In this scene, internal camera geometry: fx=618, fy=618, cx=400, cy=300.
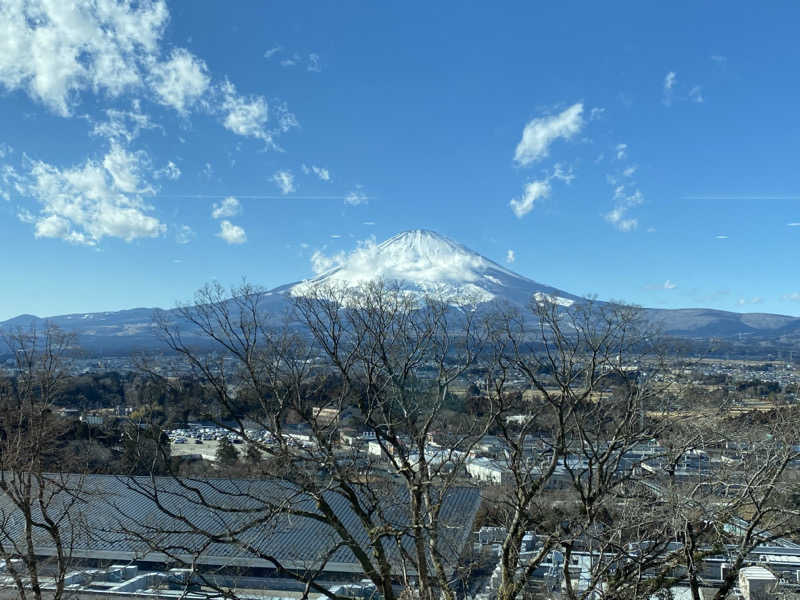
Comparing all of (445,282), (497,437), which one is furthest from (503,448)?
(445,282)

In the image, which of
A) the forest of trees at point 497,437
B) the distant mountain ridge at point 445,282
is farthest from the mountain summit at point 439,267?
the forest of trees at point 497,437

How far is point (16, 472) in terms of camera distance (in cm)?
670

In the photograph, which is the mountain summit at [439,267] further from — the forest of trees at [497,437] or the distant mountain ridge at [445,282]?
the forest of trees at [497,437]

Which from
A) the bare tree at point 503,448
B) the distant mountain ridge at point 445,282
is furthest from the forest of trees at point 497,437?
the distant mountain ridge at point 445,282

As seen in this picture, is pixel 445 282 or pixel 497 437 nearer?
pixel 497 437

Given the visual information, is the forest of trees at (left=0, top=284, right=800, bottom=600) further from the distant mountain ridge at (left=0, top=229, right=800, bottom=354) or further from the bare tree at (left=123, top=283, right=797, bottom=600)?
the distant mountain ridge at (left=0, top=229, right=800, bottom=354)

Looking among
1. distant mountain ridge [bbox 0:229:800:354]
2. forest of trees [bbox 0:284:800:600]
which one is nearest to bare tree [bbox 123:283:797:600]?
forest of trees [bbox 0:284:800:600]

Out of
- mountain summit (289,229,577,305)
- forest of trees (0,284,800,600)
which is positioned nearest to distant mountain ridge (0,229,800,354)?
mountain summit (289,229,577,305)

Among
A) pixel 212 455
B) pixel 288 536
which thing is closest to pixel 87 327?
pixel 212 455

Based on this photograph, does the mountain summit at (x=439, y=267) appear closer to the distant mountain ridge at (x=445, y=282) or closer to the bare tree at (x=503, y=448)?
the distant mountain ridge at (x=445, y=282)

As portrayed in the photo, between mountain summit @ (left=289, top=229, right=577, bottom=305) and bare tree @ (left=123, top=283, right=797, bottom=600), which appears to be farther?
mountain summit @ (left=289, top=229, right=577, bottom=305)

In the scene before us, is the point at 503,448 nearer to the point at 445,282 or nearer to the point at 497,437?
the point at 497,437

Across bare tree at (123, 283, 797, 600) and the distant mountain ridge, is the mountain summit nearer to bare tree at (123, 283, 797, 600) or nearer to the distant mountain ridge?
the distant mountain ridge

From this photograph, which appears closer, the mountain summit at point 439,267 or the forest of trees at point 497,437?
the forest of trees at point 497,437
